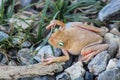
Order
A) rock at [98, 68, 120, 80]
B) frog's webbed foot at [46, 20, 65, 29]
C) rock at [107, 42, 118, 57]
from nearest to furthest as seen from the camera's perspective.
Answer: rock at [98, 68, 120, 80] → rock at [107, 42, 118, 57] → frog's webbed foot at [46, 20, 65, 29]

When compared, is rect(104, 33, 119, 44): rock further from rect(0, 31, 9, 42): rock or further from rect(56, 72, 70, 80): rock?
rect(0, 31, 9, 42): rock

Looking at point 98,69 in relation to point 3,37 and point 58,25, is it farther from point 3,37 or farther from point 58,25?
point 3,37

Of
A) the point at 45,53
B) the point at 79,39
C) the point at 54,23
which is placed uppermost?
the point at 54,23

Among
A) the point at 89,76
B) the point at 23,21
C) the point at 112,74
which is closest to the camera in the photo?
the point at 112,74

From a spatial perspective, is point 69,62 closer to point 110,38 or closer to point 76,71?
point 76,71

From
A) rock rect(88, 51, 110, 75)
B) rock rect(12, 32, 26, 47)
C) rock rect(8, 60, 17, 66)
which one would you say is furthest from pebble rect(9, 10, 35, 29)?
rock rect(88, 51, 110, 75)

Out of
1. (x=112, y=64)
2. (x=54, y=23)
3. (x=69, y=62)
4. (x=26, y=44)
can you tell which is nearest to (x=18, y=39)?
(x=26, y=44)

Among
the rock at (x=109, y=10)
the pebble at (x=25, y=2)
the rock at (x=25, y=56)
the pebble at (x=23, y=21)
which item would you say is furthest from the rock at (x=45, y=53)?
the pebble at (x=25, y=2)
